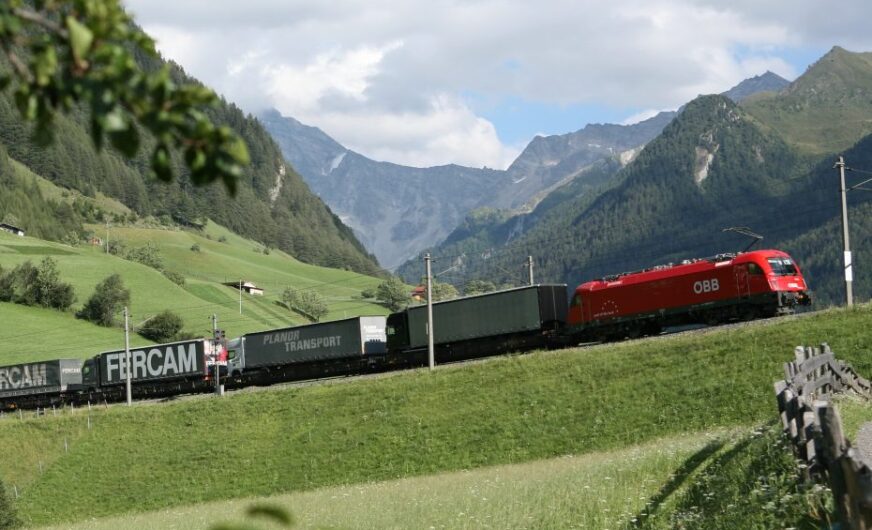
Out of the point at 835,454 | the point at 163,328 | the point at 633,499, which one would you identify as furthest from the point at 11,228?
the point at 835,454

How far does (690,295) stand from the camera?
49312 millimetres

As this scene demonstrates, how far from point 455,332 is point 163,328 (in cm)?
7544

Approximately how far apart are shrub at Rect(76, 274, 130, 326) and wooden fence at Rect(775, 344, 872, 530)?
398 ft

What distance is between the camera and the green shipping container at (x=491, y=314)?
57156 millimetres

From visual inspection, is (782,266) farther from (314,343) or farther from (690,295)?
(314,343)

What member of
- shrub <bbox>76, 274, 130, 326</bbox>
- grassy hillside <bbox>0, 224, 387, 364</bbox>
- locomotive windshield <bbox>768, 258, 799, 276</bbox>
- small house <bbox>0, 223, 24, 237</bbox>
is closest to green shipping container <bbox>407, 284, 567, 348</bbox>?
locomotive windshield <bbox>768, 258, 799, 276</bbox>

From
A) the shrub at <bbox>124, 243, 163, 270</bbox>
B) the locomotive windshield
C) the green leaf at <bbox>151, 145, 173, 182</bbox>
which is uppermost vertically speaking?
the shrub at <bbox>124, 243, 163, 270</bbox>

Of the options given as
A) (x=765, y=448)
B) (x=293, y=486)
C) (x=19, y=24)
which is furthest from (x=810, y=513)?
(x=293, y=486)

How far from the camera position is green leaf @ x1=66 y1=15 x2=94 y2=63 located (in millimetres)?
3332

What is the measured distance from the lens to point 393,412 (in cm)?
4516

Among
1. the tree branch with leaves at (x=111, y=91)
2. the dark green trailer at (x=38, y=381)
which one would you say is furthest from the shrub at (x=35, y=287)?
the tree branch with leaves at (x=111, y=91)

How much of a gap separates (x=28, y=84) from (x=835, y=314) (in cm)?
3932

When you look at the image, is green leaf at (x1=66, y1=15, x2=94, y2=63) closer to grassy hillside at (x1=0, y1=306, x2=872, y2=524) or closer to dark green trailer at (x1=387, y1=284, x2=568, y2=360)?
grassy hillside at (x1=0, y1=306, x2=872, y2=524)

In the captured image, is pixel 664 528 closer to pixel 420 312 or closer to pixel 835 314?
pixel 835 314
